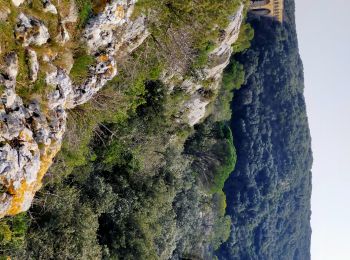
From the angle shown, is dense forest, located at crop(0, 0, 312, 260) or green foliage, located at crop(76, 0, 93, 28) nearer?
green foliage, located at crop(76, 0, 93, 28)

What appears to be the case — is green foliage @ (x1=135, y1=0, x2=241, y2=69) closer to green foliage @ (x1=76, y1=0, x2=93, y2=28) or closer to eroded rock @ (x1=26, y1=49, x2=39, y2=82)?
green foliage @ (x1=76, y1=0, x2=93, y2=28)

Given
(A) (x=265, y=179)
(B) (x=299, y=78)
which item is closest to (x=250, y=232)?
(A) (x=265, y=179)

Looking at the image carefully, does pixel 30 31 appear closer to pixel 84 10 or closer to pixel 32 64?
pixel 32 64

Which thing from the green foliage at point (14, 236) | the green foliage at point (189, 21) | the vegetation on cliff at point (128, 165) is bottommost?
the green foliage at point (14, 236)

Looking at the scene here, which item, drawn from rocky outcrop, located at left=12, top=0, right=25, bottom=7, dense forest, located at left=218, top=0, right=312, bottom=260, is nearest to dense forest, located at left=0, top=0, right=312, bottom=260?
rocky outcrop, located at left=12, top=0, right=25, bottom=7

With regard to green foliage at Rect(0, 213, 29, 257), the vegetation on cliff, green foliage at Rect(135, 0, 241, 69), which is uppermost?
green foliage at Rect(135, 0, 241, 69)

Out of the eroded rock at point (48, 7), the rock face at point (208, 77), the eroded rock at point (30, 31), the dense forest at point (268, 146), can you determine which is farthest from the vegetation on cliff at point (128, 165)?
the dense forest at point (268, 146)

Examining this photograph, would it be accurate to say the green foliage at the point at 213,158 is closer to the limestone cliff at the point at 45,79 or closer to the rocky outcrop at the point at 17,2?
the limestone cliff at the point at 45,79
